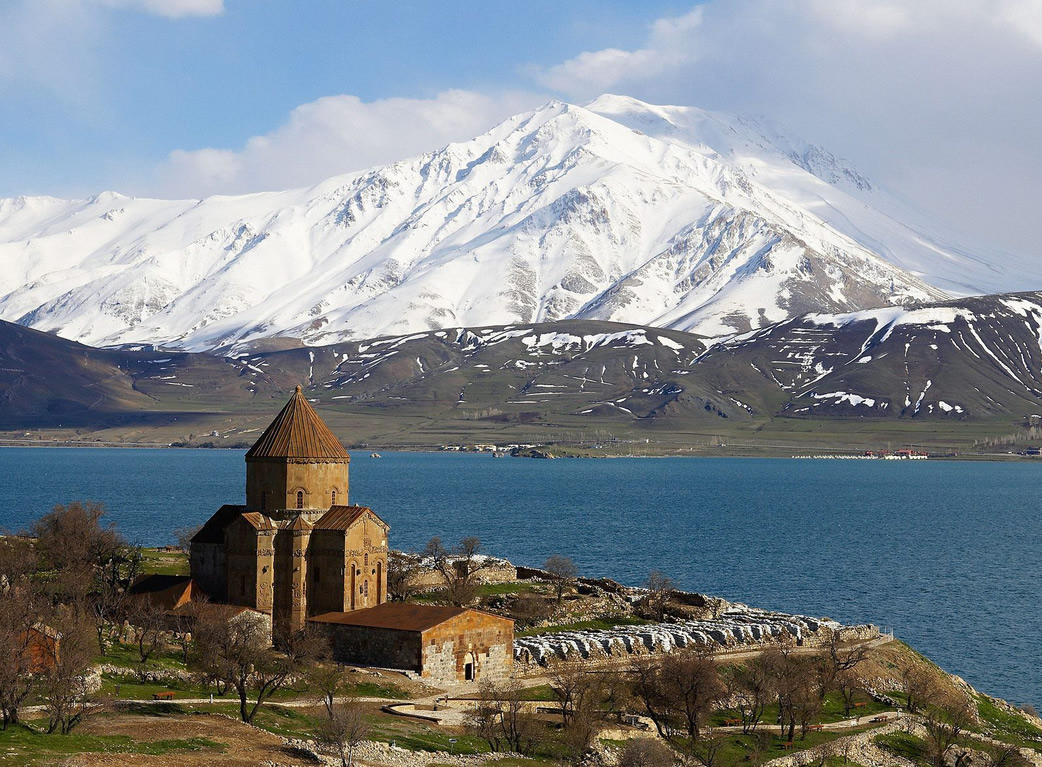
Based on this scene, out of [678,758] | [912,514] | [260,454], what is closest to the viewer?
[678,758]

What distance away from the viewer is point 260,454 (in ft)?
231

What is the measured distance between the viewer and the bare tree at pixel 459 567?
81.2m

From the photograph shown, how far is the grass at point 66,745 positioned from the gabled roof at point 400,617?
18728mm

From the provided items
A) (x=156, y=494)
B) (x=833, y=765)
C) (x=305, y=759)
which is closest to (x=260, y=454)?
(x=305, y=759)

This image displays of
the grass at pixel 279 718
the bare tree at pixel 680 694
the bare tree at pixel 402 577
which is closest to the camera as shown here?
the grass at pixel 279 718

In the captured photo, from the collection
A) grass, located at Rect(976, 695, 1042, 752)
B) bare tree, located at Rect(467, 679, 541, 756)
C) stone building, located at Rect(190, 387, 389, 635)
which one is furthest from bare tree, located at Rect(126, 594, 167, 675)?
A: grass, located at Rect(976, 695, 1042, 752)

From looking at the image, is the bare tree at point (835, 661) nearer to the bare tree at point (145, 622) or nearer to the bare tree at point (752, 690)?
the bare tree at point (752, 690)

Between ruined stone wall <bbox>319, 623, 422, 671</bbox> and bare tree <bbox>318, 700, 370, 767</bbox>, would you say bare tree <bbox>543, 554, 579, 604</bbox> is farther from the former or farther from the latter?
bare tree <bbox>318, 700, 370, 767</bbox>

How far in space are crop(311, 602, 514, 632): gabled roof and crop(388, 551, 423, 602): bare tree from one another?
47.6ft

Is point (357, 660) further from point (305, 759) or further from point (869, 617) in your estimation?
point (869, 617)

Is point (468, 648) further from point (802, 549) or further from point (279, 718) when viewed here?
point (802, 549)

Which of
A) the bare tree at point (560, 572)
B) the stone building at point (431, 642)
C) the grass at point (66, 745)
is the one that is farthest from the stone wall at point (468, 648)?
the bare tree at point (560, 572)

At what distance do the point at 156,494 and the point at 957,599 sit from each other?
12926cm

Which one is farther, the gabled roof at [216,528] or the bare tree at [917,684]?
the gabled roof at [216,528]
